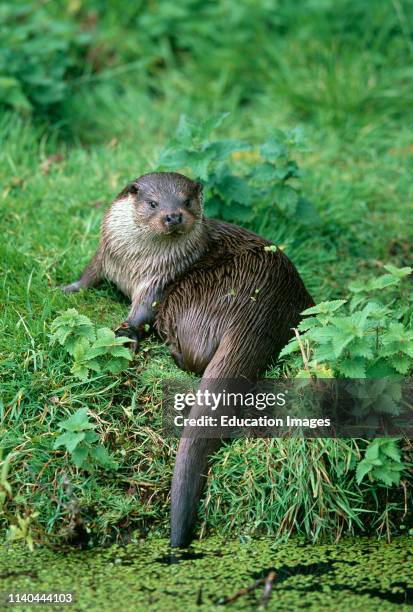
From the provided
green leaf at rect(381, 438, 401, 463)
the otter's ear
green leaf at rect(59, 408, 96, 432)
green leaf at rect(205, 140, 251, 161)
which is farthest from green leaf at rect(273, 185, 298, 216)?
green leaf at rect(59, 408, 96, 432)

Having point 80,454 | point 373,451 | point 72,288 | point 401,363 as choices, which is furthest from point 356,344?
point 72,288

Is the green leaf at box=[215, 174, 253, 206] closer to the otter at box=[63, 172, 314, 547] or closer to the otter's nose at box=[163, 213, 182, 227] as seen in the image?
the otter at box=[63, 172, 314, 547]

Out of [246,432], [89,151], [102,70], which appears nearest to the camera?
[246,432]

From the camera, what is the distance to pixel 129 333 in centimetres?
342

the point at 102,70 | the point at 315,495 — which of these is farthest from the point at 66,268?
the point at 102,70

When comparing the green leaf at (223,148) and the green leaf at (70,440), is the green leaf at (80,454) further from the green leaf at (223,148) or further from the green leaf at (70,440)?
the green leaf at (223,148)

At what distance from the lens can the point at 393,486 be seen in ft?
10.1

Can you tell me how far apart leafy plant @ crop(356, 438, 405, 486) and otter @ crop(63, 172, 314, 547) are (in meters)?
0.44

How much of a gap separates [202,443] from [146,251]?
81 centimetres

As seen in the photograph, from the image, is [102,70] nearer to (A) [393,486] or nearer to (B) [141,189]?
(B) [141,189]

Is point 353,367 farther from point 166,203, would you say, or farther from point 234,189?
point 234,189

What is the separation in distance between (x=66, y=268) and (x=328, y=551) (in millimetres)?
1523

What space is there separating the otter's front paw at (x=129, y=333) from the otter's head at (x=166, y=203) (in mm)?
335

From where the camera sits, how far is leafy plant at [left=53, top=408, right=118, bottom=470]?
9.65 feet
